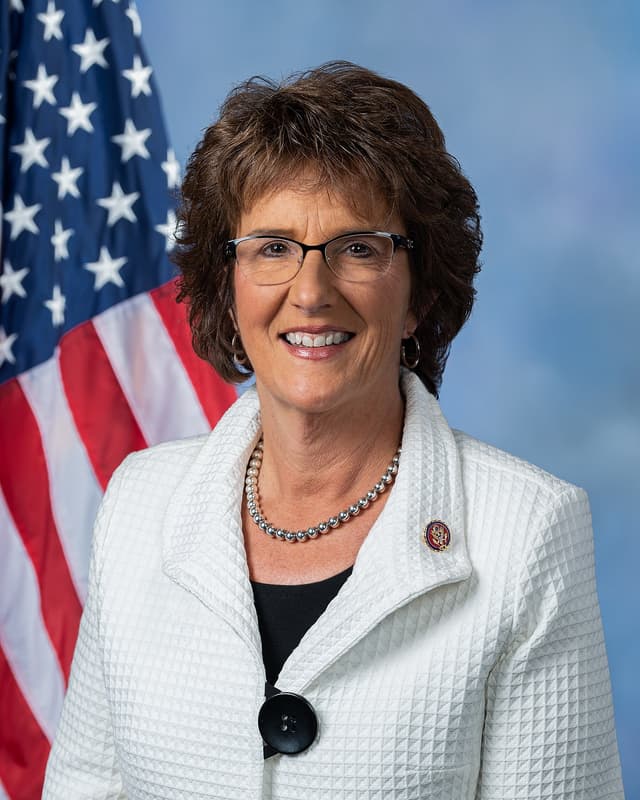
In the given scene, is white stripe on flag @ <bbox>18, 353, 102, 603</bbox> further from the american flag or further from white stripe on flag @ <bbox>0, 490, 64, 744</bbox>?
white stripe on flag @ <bbox>0, 490, 64, 744</bbox>

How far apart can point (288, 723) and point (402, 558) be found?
11.5 inches

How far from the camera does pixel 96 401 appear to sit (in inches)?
122

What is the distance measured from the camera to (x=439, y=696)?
1.79 meters

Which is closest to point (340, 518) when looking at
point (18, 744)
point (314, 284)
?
point (314, 284)

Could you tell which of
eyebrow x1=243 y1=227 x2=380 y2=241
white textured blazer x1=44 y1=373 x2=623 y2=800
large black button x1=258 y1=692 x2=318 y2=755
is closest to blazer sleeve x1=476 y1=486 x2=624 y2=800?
white textured blazer x1=44 y1=373 x2=623 y2=800

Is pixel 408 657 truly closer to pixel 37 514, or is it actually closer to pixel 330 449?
pixel 330 449

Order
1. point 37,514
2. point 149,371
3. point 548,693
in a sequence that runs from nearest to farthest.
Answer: point 548,693 < point 37,514 < point 149,371

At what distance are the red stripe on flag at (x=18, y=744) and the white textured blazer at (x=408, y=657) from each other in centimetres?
107

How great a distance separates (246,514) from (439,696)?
19.6 inches

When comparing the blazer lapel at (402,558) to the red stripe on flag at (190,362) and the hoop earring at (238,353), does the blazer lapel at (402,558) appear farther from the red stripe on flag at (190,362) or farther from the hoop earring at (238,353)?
the red stripe on flag at (190,362)

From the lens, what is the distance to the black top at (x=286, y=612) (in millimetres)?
1917

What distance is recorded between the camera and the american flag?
3037mm

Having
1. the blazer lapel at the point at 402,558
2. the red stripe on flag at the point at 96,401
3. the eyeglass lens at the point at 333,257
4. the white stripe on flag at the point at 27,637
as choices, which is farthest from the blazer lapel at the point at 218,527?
the white stripe on flag at the point at 27,637

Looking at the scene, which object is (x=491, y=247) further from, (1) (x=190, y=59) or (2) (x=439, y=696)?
(2) (x=439, y=696)
